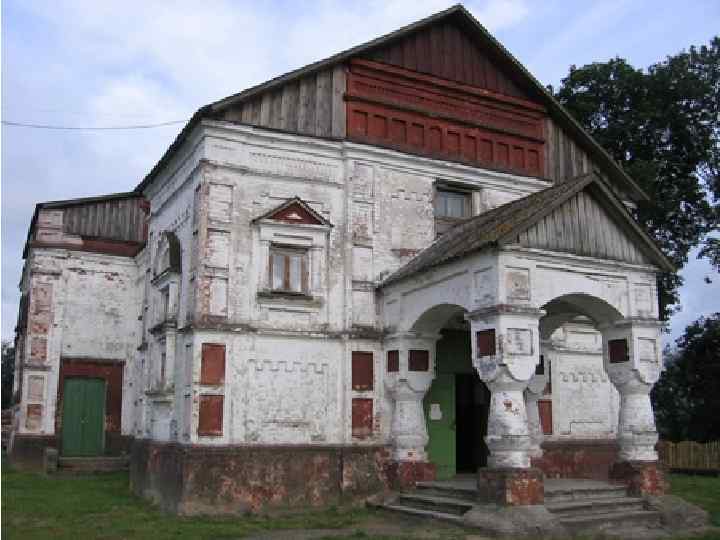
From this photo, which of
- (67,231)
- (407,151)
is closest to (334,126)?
(407,151)

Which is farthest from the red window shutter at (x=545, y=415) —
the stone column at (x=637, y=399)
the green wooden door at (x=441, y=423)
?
the stone column at (x=637, y=399)

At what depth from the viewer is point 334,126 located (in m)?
14.8

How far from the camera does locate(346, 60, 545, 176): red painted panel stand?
49.8 feet

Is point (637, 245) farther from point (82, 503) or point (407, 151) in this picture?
point (82, 503)

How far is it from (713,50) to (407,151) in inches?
599

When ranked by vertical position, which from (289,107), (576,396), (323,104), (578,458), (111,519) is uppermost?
(323,104)

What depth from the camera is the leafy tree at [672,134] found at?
24453 millimetres

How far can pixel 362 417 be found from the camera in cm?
1388

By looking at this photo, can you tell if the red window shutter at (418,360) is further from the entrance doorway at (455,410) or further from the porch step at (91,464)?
the porch step at (91,464)

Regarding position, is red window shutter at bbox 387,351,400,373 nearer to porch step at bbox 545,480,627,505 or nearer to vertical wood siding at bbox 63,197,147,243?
porch step at bbox 545,480,627,505

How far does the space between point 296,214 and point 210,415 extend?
156 inches

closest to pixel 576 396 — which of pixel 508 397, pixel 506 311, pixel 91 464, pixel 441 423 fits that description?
pixel 441 423

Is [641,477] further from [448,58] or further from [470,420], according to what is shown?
[448,58]

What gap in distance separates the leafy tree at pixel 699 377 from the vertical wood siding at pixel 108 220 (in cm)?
2003
